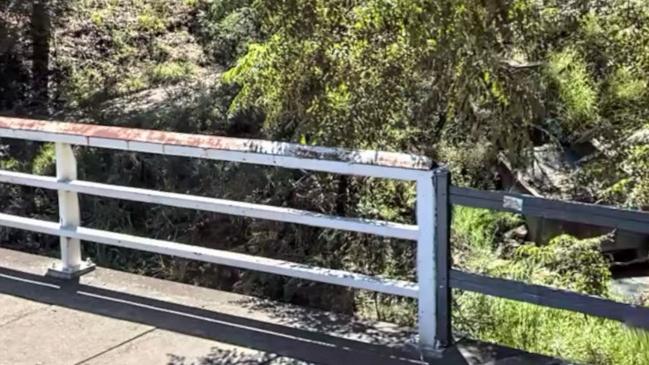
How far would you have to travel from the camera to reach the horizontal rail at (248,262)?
397cm

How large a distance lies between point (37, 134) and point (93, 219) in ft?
17.4

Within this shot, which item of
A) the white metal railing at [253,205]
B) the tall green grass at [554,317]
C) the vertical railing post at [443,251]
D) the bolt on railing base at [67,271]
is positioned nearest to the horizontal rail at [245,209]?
the white metal railing at [253,205]

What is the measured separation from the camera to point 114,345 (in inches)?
161

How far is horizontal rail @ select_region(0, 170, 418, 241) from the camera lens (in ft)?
12.8

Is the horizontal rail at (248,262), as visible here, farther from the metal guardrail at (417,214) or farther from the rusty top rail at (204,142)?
the rusty top rail at (204,142)

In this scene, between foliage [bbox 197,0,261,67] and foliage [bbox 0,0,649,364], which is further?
foliage [bbox 197,0,261,67]

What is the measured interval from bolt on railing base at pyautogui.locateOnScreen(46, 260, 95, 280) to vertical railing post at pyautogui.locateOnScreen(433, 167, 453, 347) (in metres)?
2.25

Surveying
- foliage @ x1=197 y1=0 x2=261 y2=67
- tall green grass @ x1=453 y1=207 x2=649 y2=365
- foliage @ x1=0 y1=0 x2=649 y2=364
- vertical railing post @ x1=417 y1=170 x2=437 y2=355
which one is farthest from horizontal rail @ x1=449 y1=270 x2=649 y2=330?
foliage @ x1=197 y1=0 x2=261 y2=67

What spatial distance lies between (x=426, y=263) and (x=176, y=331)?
1322 mm

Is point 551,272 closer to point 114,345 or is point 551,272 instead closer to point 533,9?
point 533,9

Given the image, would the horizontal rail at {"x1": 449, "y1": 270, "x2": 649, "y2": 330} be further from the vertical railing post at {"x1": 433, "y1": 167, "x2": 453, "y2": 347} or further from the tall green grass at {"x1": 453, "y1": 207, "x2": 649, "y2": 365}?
the tall green grass at {"x1": 453, "y1": 207, "x2": 649, "y2": 365}

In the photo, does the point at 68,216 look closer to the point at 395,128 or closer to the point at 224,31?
the point at 395,128

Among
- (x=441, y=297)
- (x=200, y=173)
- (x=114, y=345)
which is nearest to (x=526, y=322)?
(x=441, y=297)

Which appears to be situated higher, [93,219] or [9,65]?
[9,65]
